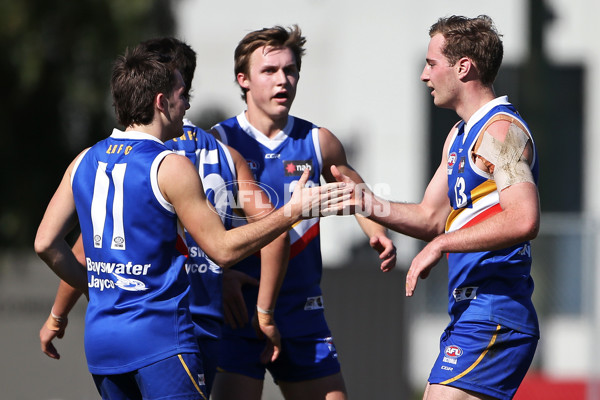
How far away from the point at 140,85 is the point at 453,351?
1826 mm

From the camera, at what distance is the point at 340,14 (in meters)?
15.9

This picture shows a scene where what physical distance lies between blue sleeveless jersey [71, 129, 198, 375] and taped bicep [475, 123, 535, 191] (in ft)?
4.57

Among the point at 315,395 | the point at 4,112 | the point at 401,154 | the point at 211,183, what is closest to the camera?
the point at 211,183

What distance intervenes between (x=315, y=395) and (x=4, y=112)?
928cm

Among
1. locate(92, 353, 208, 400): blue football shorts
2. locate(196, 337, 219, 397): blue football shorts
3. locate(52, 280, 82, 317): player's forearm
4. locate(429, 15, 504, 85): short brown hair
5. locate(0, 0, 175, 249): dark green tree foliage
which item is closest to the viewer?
locate(92, 353, 208, 400): blue football shorts

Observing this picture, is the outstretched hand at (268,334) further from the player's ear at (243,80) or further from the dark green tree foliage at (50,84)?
the dark green tree foliage at (50,84)

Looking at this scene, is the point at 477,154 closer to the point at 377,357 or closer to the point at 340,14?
the point at 377,357

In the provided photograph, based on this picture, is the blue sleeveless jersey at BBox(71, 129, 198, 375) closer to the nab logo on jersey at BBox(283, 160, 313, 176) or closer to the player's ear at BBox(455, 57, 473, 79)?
the nab logo on jersey at BBox(283, 160, 313, 176)

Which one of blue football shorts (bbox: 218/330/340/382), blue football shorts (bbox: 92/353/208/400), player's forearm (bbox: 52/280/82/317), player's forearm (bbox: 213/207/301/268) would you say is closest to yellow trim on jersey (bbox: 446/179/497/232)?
player's forearm (bbox: 213/207/301/268)

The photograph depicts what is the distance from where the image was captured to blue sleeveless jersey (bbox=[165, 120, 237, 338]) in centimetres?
439

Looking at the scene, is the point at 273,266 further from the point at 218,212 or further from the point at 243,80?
the point at 243,80

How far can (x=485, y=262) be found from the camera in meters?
4.10

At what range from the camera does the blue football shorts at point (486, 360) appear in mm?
3977

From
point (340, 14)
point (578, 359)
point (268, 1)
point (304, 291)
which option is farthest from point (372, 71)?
point (304, 291)
